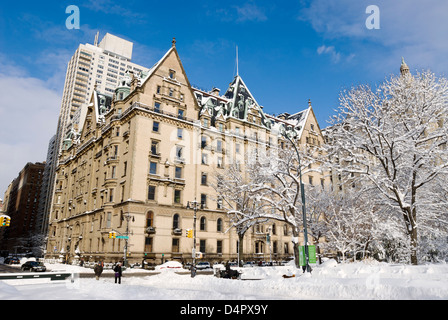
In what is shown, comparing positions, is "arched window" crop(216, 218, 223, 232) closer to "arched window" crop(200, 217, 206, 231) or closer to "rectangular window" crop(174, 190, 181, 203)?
"arched window" crop(200, 217, 206, 231)

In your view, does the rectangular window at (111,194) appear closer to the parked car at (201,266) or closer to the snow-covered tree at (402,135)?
the parked car at (201,266)

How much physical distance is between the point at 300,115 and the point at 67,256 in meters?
56.2

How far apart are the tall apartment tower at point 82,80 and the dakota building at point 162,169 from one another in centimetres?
8261

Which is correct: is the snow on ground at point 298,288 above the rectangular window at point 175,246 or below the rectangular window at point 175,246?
below

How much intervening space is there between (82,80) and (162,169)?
392 feet

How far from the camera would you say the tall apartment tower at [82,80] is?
449ft

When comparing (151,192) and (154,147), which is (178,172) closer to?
(154,147)

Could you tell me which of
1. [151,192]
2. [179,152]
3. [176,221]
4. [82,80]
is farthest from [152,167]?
[82,80]

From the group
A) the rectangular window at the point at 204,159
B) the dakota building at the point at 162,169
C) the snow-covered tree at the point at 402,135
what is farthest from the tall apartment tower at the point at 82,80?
the snow-covered tree at the point at 402,135

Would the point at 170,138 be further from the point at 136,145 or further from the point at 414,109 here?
the point at 414,109

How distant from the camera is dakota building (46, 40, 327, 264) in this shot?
4525 centimetres

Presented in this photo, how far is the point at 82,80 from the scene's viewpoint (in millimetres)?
147500

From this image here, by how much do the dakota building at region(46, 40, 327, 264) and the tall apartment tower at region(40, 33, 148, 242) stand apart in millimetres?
82606

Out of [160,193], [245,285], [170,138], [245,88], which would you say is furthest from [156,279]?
[245,88]
